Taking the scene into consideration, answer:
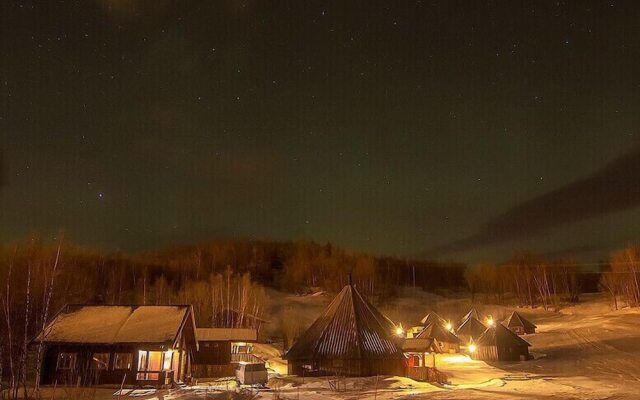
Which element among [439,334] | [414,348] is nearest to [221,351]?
[414,348]

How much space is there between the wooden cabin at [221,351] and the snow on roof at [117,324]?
9.15 m

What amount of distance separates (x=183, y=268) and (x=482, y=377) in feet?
359

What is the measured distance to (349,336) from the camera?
4372 cm

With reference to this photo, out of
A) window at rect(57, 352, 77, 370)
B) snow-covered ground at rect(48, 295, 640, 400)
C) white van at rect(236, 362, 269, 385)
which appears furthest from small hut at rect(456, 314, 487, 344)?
window at rect(57, 352, 77, 370)

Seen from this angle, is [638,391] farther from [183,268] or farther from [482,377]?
[183,268]

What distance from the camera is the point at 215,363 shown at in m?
50.1

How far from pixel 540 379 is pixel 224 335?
28.5 metres

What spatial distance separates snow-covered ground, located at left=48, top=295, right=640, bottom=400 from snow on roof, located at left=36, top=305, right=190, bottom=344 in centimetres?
545

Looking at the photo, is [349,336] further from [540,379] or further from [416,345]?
[540,379]

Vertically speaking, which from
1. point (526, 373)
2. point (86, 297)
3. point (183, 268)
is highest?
point (183, 268)

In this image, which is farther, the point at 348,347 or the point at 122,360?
the point at 348,347

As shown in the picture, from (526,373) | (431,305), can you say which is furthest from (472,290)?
(526,373)

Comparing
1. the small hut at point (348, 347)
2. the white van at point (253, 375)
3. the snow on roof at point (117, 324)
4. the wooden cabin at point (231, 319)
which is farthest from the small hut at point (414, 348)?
the wooden cabin at point (231, 319)

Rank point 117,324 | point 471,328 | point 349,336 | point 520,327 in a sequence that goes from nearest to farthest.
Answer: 1. point 117,324
2. point 349,336
3. point 471,328
4. point 520,327
